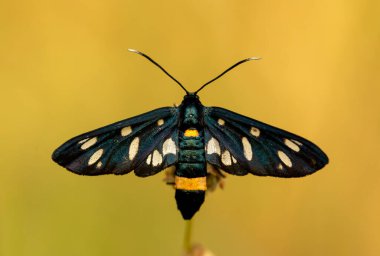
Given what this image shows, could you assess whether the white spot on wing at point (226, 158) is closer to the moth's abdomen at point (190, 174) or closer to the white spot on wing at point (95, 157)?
the moth's abdomen at point (190, 174)

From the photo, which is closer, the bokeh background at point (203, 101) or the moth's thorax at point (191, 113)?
the moth's thorax at point (191, 113)

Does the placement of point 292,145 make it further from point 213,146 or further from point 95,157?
point 95,157

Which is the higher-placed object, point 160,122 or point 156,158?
point 160,122

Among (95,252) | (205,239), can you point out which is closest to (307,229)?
(205,239)

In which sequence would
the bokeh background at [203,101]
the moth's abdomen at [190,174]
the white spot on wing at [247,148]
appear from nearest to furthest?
the moth's abdomen at [190,174]
the white spot on wing at [247,148]
the bokeh background at [203,101]

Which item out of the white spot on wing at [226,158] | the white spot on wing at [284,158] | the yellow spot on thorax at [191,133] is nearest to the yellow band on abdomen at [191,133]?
the yellow spot on thorax at [191,133]

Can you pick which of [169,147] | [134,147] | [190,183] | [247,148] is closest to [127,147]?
[134,147]

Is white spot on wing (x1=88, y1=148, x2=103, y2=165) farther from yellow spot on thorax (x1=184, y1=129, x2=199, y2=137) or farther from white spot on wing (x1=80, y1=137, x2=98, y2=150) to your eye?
yellow spot on thorax (x1=184, y1=129, x2=199, y2=137)
